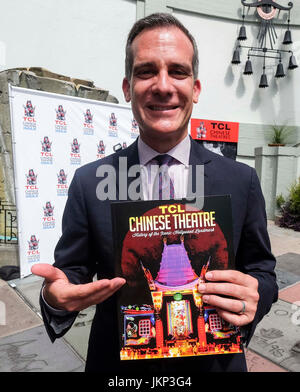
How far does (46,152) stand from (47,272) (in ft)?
12.4

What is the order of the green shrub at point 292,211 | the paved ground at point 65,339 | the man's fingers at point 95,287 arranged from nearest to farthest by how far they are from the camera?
the man's fingers at point 95,287 < the paved ground at point 65,339 < the green shrub at point 292,211

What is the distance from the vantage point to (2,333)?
2816 millimetres

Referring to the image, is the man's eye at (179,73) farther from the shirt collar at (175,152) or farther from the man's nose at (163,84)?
the shirt collar at (175,152)

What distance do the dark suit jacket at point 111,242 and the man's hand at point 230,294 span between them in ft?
0.73

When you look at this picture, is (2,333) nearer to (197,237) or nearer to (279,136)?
(197,237)

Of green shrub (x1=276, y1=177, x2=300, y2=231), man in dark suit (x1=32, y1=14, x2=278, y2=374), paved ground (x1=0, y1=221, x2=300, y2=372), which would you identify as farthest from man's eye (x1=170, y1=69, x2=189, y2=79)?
green shrub (x1=276, y1=177, x2=300, y2=231)

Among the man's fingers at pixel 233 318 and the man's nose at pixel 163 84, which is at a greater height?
the man's nose at pixel 163 84

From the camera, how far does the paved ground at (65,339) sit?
2371mm

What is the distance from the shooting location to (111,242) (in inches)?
46.7

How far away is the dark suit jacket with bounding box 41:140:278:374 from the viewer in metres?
1.19

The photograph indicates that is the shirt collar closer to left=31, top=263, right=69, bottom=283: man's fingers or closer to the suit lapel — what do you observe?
the suit lapel

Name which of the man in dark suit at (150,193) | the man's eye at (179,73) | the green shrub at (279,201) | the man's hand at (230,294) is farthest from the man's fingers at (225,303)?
the green shrub at (279,201)

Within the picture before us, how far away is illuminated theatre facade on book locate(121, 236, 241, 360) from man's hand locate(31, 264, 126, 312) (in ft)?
0.33
